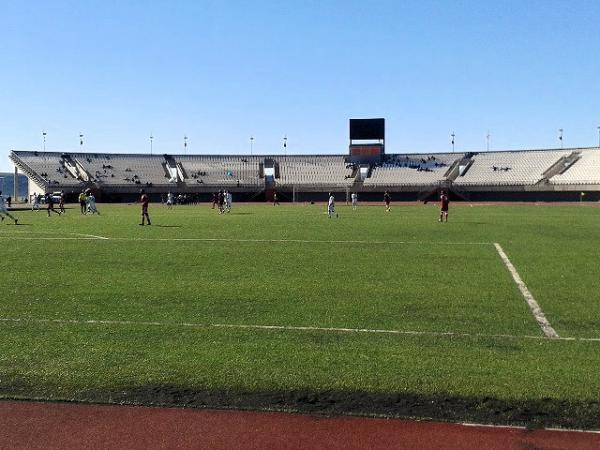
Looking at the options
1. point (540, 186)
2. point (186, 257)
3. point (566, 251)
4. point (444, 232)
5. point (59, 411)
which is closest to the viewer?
point (59, 411)

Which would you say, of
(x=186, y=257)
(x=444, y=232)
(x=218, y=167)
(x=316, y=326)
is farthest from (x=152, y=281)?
(x=218, y=167)

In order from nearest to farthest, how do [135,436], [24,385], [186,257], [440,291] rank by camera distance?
[135,436], [24,385], [440,291], [186,257]

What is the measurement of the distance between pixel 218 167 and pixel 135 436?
94.4 metres

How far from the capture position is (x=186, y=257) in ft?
56.2

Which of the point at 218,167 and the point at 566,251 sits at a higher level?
the point at 218,167

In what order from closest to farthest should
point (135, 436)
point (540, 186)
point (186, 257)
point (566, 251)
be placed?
point (135, 436) < point (186, 257) < point (566, 251) < point (540, 186)

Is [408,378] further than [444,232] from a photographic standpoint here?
No

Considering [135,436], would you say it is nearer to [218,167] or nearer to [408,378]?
[408,378]

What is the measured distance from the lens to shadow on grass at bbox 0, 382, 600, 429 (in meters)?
5.79

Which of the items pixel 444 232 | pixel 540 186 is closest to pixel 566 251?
pixel 444 232

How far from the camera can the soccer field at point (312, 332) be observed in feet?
20.8

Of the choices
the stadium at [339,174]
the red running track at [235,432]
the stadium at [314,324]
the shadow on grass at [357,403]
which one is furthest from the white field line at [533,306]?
the stadium at [339,174]

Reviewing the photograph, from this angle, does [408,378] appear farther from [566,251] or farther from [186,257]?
[566,251]

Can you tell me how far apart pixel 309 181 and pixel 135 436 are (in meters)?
88.0
